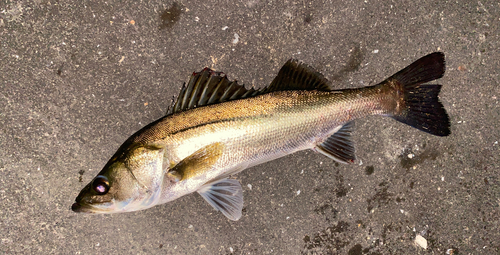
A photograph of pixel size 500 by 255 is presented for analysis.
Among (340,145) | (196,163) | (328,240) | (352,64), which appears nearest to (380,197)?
(328,240)

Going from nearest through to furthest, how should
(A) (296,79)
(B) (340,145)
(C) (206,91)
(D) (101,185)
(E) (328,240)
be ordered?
(D) (101,185) → (C) (206,91) → (A) (296,79) → (B) (340,145) → (E) (328,240)

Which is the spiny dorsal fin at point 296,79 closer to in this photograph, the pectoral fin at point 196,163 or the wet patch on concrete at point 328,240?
the pectoral fin at point 196,163

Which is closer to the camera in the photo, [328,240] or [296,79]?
[296,79]

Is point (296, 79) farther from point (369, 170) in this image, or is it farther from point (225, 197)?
point (369, 170)

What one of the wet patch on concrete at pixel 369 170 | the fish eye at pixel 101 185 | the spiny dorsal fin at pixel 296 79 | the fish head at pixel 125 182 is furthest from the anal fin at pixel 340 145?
the fish eye at pixel 101 185

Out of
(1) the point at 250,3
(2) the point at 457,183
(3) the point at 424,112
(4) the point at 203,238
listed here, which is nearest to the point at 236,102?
(1) the point at 250,3

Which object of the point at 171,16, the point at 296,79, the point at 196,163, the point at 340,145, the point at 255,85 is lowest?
the point at 340,145
